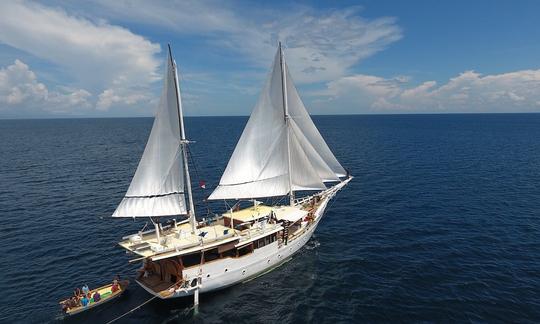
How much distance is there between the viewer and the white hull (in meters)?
28.6

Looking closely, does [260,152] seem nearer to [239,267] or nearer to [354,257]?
[239,267]

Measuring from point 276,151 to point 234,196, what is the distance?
7336 mm

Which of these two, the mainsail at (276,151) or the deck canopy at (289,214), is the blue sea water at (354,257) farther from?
the mainsail at (276,151)

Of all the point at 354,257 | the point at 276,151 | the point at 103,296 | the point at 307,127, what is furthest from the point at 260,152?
the point at 103,296

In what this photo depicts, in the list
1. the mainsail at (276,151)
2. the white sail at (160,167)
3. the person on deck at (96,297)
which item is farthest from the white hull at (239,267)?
the mainsail at (276,151)

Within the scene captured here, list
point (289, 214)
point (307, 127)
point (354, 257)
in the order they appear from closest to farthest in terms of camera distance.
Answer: point (354, 257), point (289, 214), point (307, 127)

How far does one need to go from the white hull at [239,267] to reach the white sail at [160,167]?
6137 millimetres

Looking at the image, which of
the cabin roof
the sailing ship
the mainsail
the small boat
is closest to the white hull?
the sailing ship

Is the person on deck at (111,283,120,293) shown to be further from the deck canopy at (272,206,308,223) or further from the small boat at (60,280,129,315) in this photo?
the deck canopy at (272,206,308,223)

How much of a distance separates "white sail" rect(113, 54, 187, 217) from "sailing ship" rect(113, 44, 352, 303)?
84mm

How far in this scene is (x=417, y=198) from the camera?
5484 centimetres

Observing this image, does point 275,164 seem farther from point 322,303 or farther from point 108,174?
point 108,174

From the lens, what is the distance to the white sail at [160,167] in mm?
28922

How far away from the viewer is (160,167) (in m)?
29.8
